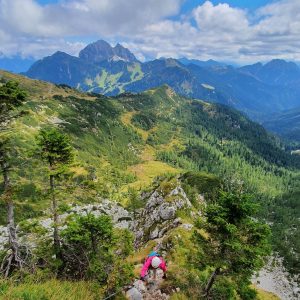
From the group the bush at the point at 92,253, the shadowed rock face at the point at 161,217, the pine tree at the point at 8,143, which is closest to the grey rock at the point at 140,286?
the bush at the point at 92,253

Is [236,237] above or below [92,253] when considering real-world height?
above

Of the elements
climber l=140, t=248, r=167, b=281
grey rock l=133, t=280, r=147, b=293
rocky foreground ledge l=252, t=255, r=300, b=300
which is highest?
climber l=140, t=248, r=167, b=281

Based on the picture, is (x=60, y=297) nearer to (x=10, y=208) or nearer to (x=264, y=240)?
(x=10, y=208)

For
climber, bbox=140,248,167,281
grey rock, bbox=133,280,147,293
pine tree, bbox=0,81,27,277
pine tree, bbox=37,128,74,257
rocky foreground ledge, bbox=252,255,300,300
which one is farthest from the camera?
rocky foreground ledge, bbox=252,255,300,300


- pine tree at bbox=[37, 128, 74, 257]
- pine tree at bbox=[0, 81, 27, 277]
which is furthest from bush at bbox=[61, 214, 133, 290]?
pine tree at bbox=[0, 81, 27, 277]

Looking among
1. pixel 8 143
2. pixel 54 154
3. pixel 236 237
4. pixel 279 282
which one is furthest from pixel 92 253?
pixel 279 282

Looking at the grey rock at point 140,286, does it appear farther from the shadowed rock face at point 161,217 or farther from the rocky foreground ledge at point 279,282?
the rocky foreground ledge at point 279,282

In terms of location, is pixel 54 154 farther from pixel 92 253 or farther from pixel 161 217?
pixel 161 217

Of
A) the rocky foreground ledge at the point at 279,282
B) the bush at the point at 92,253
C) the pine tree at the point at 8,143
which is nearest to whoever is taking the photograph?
the pine tree at the point at 8,143

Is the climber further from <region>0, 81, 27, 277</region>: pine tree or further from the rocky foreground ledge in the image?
the rocky foreground ledge

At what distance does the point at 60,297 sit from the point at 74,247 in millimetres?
20378

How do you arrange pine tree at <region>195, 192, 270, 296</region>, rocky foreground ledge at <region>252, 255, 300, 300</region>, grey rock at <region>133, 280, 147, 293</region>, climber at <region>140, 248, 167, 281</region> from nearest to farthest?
pine tree at <region>195, 192, 270, 296</region>, climber at <region>140, 248, 167, 281</region>, grey rock at <region>133, 280, 147, 293</region>, rocky foreground ledge at <region>252, 255, 300, 300</region>

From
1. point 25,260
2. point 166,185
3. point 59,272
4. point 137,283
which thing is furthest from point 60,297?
point 166,185

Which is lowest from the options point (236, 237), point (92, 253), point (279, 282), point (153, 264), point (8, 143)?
point (279, 282)
